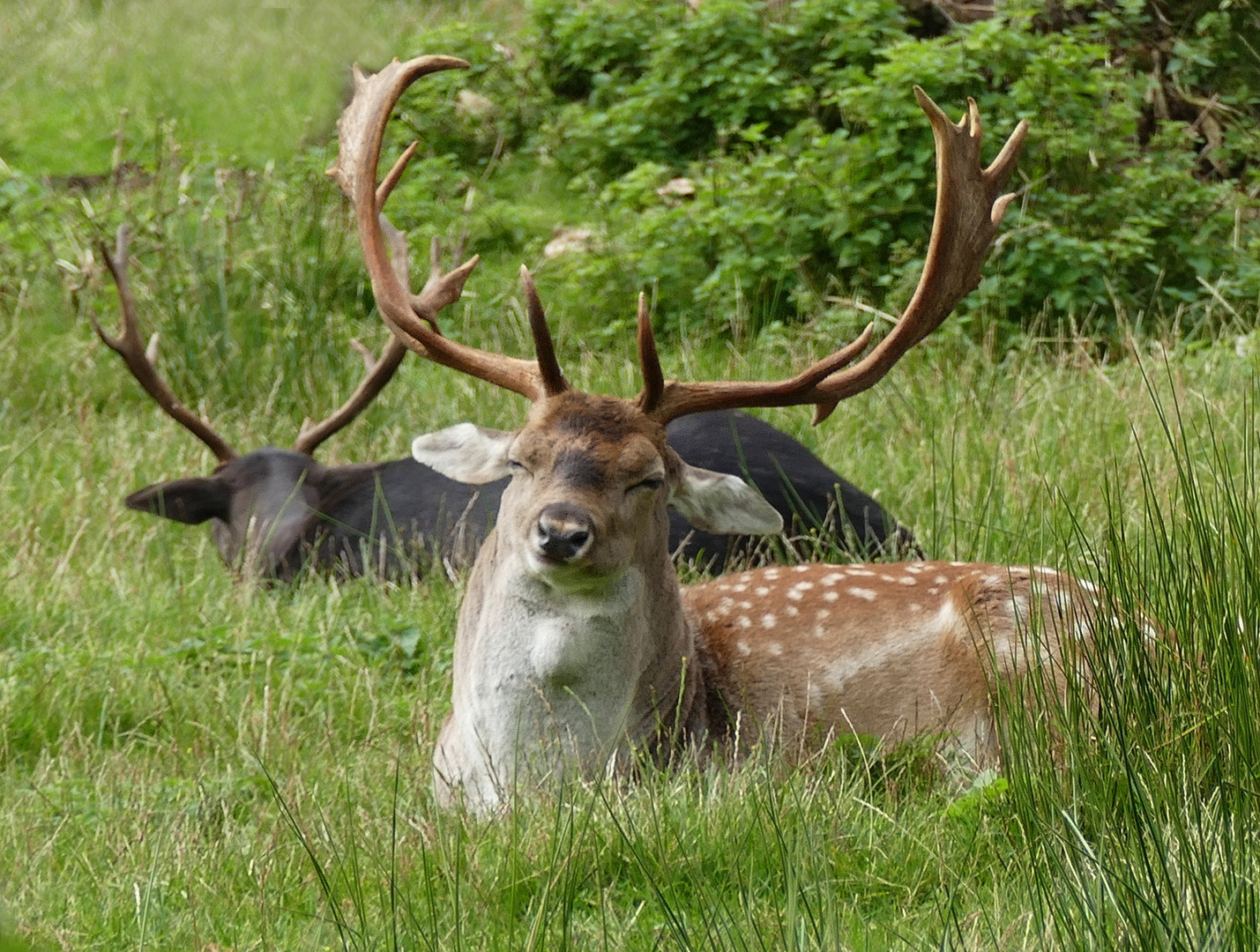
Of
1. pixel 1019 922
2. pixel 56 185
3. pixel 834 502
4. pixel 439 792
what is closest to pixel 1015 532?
pixel 834 502

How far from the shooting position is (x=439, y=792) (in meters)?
3.86

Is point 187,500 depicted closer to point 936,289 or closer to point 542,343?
point 542,343

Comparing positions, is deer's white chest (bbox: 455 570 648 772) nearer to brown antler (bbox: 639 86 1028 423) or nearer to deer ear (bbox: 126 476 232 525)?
→ brown antler (bbox: 639 86 1028 423)

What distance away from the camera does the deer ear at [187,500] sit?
657 centimetres

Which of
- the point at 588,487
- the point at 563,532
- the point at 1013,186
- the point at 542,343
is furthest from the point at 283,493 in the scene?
the point at 1013,186

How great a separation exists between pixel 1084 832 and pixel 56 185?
1007 centimetres

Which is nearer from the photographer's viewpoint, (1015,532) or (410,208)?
(1015,532)

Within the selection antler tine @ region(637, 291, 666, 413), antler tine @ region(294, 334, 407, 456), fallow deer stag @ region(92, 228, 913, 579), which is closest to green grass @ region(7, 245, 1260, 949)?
fallow deer stag @ region(92, 228, 913, 579)

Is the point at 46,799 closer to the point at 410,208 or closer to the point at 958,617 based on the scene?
the point at 958,617

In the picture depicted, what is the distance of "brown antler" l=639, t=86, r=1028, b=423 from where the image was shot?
13.4 feet

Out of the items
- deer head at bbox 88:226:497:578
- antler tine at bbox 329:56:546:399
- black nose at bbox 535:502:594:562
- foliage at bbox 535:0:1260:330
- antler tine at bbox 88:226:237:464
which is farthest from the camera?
foliage at bbox 535:0:1260:330

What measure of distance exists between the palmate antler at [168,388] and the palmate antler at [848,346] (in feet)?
8.26

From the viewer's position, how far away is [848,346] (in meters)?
4.26

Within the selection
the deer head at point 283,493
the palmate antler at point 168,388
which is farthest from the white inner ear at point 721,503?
the palmate antler at point 168,388
